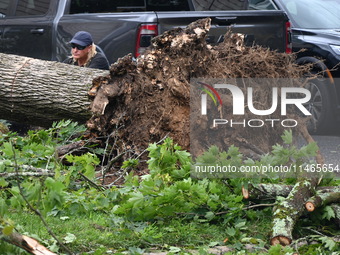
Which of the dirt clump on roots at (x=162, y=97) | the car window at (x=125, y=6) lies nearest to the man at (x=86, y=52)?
the car window at (x=125, y=6)

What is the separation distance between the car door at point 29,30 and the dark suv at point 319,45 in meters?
3.37

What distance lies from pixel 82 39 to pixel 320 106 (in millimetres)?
3836

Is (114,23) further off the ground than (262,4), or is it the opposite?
(262,4)

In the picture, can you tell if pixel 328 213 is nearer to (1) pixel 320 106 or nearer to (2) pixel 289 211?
(2) pixel 289 211

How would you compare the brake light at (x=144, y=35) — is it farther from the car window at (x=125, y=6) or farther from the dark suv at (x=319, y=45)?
the dark suv at (x=319, y=45)

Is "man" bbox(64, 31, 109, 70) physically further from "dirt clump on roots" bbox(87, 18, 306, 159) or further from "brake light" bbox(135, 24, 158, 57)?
"dirt clump on roots" bbox(87, 18, 306, 159)

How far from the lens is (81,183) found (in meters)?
6.81

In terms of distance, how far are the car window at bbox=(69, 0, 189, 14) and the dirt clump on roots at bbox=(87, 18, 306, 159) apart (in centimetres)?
365

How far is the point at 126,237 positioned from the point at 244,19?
590 cm

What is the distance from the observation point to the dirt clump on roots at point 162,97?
26.1ft

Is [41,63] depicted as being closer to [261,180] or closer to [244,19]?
[244,19]

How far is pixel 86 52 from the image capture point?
10375mm

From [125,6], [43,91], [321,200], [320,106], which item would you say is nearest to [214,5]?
[125,6]

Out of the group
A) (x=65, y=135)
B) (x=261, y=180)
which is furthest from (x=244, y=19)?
(x=261, y=180)
